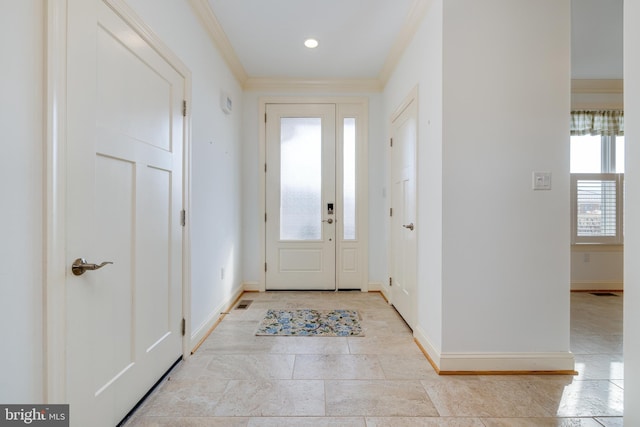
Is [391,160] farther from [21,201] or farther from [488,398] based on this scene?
[21,201]

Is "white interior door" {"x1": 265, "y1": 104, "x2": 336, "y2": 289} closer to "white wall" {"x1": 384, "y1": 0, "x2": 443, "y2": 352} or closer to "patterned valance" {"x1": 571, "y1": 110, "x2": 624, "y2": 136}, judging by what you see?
"white wall" {"x1": 384, "y1": 0, "x2": 443, "y2": 352}

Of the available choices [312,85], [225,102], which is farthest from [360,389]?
[312,85]

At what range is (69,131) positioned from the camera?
4.00ft

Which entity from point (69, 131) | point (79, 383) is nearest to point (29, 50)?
point (69, 131)

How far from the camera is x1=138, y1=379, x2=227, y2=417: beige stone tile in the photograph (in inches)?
65.7

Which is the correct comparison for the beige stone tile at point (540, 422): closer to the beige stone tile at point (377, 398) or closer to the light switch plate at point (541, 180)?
the beige stone tile at point (377, 398)

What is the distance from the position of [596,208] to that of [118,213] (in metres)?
5.31

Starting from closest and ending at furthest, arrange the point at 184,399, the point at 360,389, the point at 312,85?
the point at 184,399, the point at 360,389, the point at 312,85

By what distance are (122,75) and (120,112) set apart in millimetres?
182

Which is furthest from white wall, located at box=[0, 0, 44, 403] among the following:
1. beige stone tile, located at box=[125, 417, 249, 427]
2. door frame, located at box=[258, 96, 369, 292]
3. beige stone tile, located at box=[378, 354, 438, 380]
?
door frame, located at box=[258, 96, 369, 292]

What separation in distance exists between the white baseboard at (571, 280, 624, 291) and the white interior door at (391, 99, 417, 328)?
266 cm

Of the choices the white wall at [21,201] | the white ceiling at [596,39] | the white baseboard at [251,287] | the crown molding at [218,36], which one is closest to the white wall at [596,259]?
the white ceiling at [596,39]

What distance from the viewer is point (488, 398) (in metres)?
1.81

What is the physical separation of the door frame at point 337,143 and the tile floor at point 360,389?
1.46 metres
